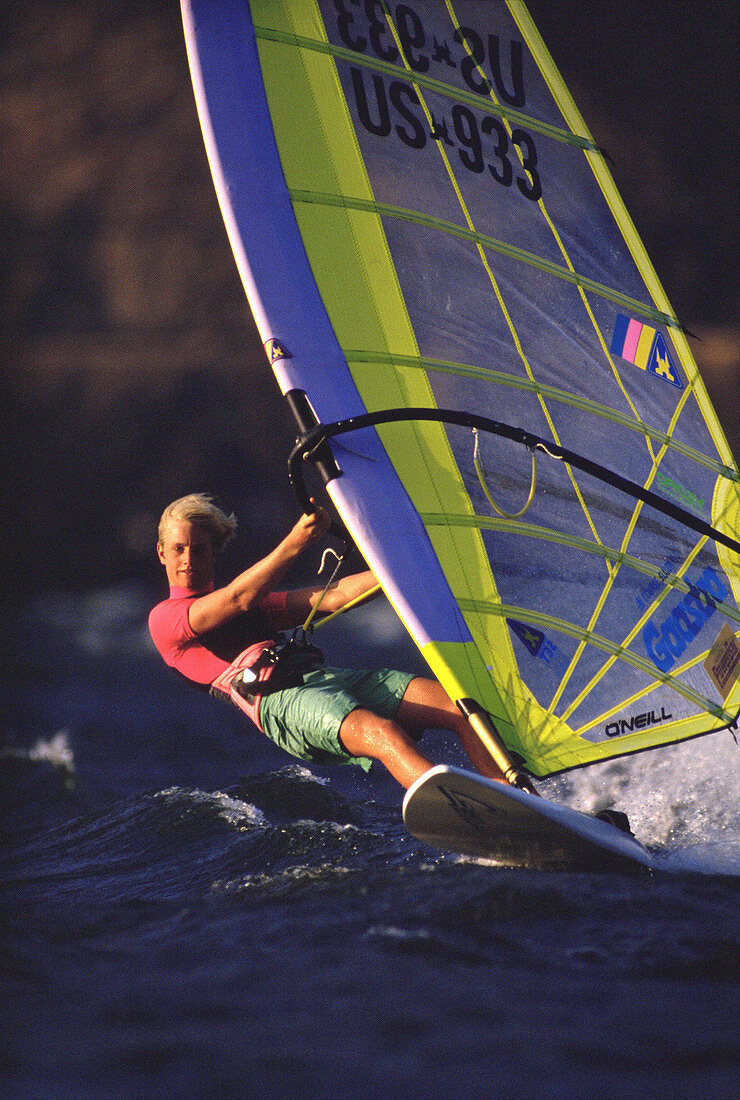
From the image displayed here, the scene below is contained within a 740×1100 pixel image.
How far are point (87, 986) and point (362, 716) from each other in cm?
69

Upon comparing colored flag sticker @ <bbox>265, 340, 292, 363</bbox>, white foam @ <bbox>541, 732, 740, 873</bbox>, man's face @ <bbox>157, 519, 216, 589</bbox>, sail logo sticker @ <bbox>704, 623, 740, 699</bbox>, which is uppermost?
colored flag sticker @ <bbox>265, 340, 292, 363</bbox>

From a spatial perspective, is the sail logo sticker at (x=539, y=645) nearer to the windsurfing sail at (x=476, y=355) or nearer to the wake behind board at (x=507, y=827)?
the windsurfing sail at (x=476, y=355)

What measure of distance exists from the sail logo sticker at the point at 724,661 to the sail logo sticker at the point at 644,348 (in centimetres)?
72

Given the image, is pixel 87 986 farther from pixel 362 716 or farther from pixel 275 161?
pixel 275 161

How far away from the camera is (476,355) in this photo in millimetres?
2307

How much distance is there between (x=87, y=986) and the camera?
1490 millimetres

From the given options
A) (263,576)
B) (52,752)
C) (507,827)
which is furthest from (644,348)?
(52,752)

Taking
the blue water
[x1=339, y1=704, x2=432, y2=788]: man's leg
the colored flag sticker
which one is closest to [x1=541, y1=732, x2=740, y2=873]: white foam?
the blue water

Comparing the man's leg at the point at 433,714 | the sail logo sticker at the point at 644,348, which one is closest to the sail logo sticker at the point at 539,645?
the man's leg at the point at 433,714

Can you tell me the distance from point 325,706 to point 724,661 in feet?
3.73

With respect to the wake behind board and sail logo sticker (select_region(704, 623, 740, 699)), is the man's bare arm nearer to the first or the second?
the wake behind board

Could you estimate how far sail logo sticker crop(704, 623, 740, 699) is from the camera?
2.44 meters

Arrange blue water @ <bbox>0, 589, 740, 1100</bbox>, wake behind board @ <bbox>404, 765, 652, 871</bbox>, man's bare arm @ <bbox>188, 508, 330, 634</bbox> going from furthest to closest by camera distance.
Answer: man's bare arm @ <bbox>188, 508, 330, 634</bbox>, wake behind board @ <bbox>404, 765, 652, 871</bbox>, blue water @ <bbox>0, 589, 740, 1100</bbox>

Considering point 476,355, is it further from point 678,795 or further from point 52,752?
point 52,752
